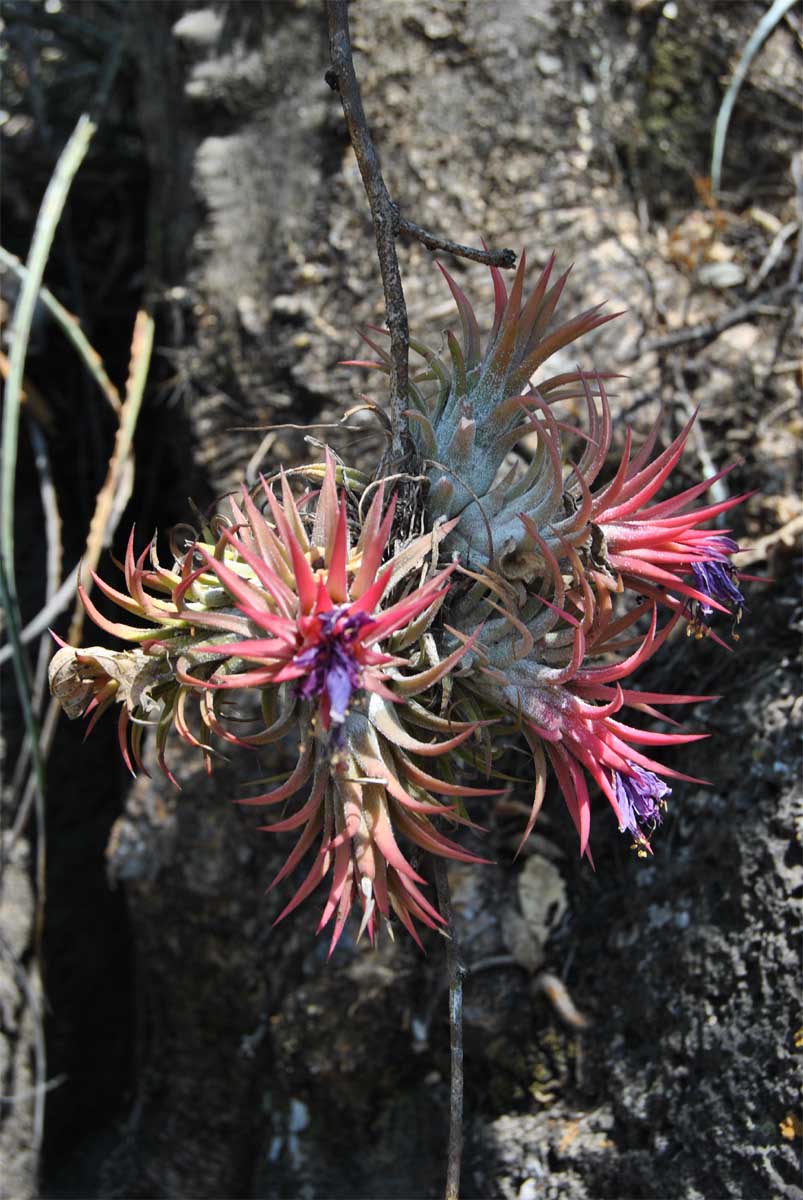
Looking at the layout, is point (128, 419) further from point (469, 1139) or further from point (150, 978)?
point (469, 1139)

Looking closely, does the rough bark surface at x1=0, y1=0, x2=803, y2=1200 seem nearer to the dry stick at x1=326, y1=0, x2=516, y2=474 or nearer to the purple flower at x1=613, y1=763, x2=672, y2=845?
the purple flower at x1=613, y1=763, x2=672, y2=845

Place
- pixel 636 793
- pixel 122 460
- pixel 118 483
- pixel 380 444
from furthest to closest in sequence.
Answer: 1. pixel 118 483
2. pixel 122 460
3. pixel 380 444
4. pixel 636 793

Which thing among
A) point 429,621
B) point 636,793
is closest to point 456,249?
point 429,621

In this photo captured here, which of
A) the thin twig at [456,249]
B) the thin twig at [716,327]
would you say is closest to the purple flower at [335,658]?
the thin twig at [456,249]

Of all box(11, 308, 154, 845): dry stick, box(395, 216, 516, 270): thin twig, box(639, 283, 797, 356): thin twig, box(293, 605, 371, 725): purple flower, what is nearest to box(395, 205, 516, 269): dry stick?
box(395, 216, 516, 270): thin twig

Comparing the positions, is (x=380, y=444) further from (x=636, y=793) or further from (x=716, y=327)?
(x=636, y=793)

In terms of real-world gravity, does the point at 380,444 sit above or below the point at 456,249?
above
